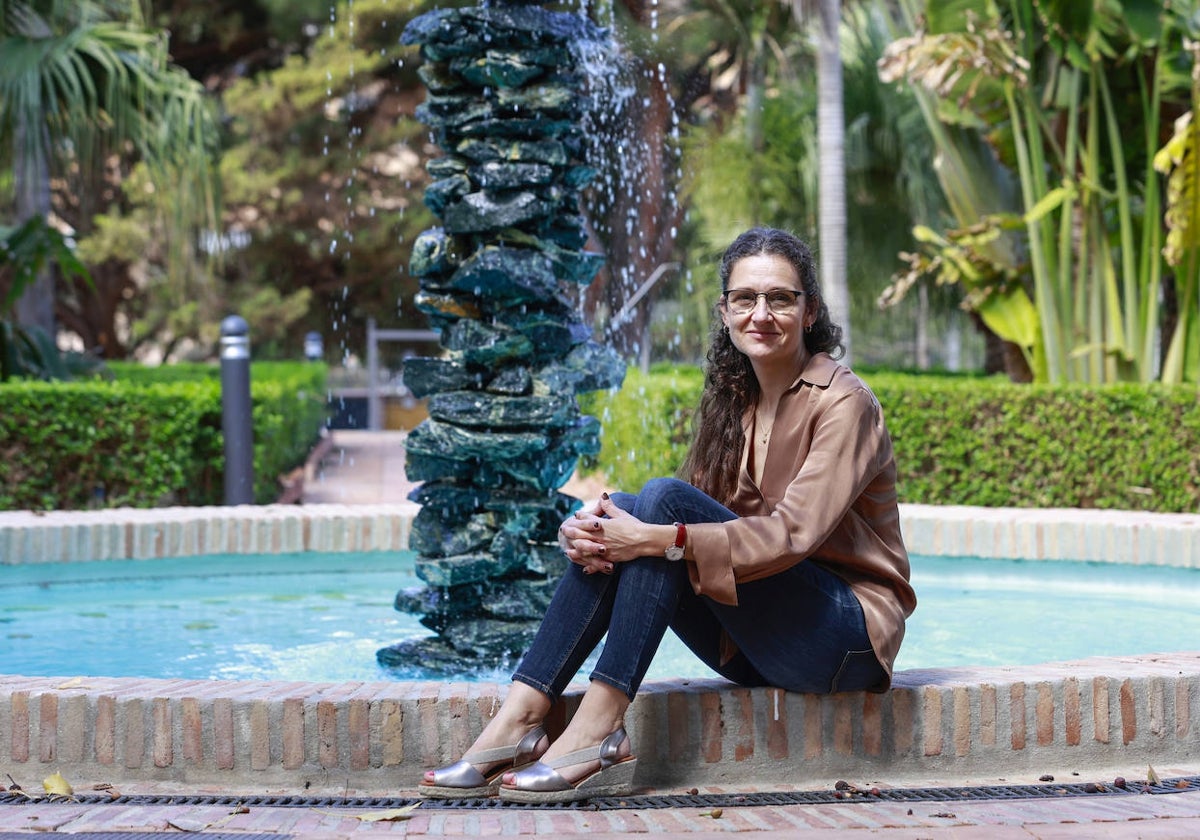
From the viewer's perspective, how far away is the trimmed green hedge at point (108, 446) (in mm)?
7844

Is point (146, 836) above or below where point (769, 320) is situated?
below

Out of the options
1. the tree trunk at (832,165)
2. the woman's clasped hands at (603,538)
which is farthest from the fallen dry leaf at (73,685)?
the tree trunk at (832,165)

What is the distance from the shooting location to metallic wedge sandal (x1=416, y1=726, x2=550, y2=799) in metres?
2.81

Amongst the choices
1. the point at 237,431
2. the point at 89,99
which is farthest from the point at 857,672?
the point at 89,99

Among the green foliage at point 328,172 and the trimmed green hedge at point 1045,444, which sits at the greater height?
the green foliage at point 328,172

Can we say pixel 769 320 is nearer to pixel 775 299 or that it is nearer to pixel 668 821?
pixel 775 299

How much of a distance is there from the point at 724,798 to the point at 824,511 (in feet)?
2.16

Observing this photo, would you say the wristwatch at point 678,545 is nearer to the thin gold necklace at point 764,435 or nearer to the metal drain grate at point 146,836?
the thin gold necklace at point 764,435

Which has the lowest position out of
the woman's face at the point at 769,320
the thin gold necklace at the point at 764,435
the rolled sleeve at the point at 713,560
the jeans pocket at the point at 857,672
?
the jeans pocket at the point at 857,672

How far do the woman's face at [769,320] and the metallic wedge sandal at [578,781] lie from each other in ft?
2.95

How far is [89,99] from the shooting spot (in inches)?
489

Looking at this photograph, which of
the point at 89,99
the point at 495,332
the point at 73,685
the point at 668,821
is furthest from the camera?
the point at 89,99

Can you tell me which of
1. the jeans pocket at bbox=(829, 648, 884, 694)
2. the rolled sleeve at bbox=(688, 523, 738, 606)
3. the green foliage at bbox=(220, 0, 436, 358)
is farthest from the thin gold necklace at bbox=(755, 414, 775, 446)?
the green foliage at bbox=(220, 0, 436, 358)

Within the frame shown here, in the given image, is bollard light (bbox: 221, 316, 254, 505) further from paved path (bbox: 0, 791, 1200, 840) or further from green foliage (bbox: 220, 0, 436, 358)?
green foliage (bbox: 220, 0, 436, 358)
